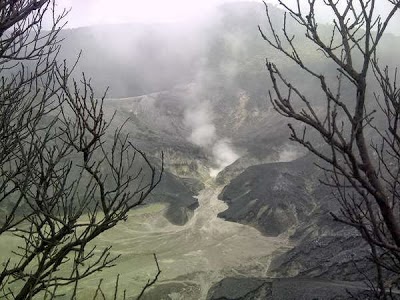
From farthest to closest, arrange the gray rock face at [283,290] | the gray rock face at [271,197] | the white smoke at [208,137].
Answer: the white smoke at [208,137] → the gray rock face at [271,197] → the gray rock face at [283,290]

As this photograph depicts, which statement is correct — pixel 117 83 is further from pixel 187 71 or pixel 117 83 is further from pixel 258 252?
pixel 258 252

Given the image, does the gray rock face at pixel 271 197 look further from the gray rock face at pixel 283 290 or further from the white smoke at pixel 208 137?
the gray rock face at pixel 283 290

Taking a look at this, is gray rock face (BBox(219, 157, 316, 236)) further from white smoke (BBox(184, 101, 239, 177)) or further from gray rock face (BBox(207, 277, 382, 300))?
gray rock face (BBox(207, 277, 382, 300))

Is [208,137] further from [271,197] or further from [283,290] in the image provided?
[283,290]

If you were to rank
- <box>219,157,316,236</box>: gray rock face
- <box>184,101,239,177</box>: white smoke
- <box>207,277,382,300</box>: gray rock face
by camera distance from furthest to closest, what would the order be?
<box>184,101,239,177</box>: white smoke → <box>219,157,316,236</box>: gray rock face → <box>207,277,382,300</box>: gray rock face

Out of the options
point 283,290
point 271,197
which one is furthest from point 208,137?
point 283,290

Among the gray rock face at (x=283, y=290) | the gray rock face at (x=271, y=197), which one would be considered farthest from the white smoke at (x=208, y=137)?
the gray rock face at (x=283, y=290)

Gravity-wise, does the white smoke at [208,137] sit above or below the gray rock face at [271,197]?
above

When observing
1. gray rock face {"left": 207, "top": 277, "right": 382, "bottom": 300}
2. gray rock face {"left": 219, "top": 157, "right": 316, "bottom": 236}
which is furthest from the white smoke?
gray rock face {"left": 207, "top": 277, "right": 382, "bottom": 300}

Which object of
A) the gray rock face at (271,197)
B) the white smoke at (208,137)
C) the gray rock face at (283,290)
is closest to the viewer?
the gray rock face at (283,290)
